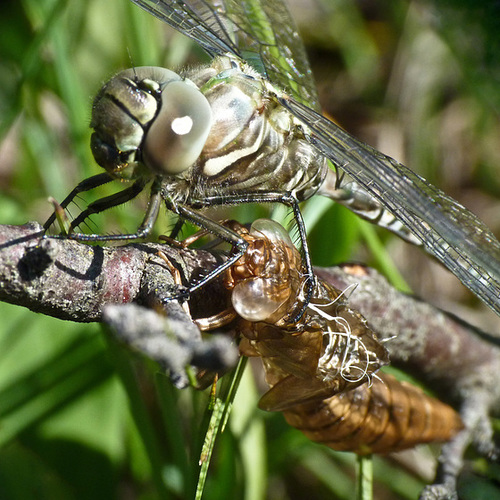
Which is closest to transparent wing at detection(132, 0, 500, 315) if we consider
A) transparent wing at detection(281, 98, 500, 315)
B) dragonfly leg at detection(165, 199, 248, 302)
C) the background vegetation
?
transparent wing at detection(281, 98, 500, 315)

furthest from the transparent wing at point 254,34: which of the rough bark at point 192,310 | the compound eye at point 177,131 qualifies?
the rough bark at point 192,310

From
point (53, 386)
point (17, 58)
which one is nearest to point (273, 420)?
point (53, 386)

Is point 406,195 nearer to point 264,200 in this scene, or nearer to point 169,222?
point 264,200

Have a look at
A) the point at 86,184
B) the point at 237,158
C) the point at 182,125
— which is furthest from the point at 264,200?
the point at 86,184

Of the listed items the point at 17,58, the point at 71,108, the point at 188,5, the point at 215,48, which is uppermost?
the point at 17,58

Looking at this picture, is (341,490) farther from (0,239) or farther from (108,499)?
(0,239)

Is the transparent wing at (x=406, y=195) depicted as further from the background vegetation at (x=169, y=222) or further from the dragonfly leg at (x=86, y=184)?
the dragonfly leg at (x=86, y=184)

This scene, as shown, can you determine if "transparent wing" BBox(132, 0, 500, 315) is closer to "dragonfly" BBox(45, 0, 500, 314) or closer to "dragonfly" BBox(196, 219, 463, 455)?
"dragonfly" BBox(45, 0, 500, 314)
